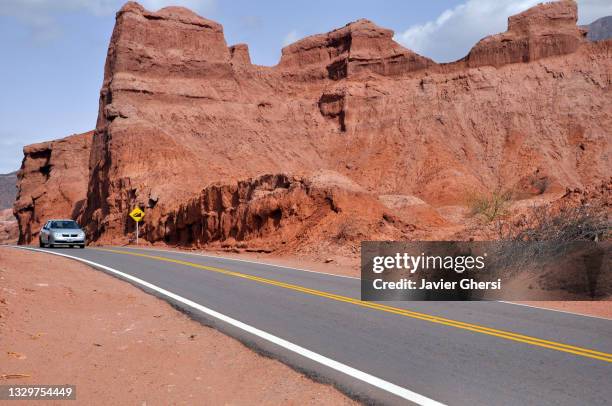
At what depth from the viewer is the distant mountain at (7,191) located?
163250mm

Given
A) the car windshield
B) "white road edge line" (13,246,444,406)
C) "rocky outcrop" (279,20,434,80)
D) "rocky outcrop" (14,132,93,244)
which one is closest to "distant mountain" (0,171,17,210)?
"rocky outcrop" (14,132,93,244)

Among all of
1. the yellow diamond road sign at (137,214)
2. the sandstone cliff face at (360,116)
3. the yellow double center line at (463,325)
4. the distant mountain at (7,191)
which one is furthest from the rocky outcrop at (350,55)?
the distant mountain at (7,191)

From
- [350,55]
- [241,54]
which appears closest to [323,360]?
[350,55]

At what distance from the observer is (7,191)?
17162cm

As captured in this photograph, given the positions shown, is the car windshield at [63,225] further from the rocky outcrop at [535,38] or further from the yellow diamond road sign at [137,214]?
the rocky outcrop at [535,38]

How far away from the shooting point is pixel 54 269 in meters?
15.2

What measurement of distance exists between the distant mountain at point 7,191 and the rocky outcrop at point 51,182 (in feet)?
335

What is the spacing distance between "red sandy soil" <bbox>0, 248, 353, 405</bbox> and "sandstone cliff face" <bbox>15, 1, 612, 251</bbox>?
1223 inches

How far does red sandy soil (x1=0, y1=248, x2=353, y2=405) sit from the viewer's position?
5262mm

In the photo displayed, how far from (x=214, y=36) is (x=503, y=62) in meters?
29.5

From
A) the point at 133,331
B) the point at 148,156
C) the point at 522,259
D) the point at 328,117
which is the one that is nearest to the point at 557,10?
the point at 328,117

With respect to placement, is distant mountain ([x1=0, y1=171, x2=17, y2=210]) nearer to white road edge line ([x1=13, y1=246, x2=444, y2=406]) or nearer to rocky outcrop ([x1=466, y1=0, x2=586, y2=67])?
rocky outcrop ([x1=466, y1=0, x2=586, y2=67])

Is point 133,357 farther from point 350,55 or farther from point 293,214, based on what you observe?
point 350,55

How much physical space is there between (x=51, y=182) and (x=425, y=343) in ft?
213
